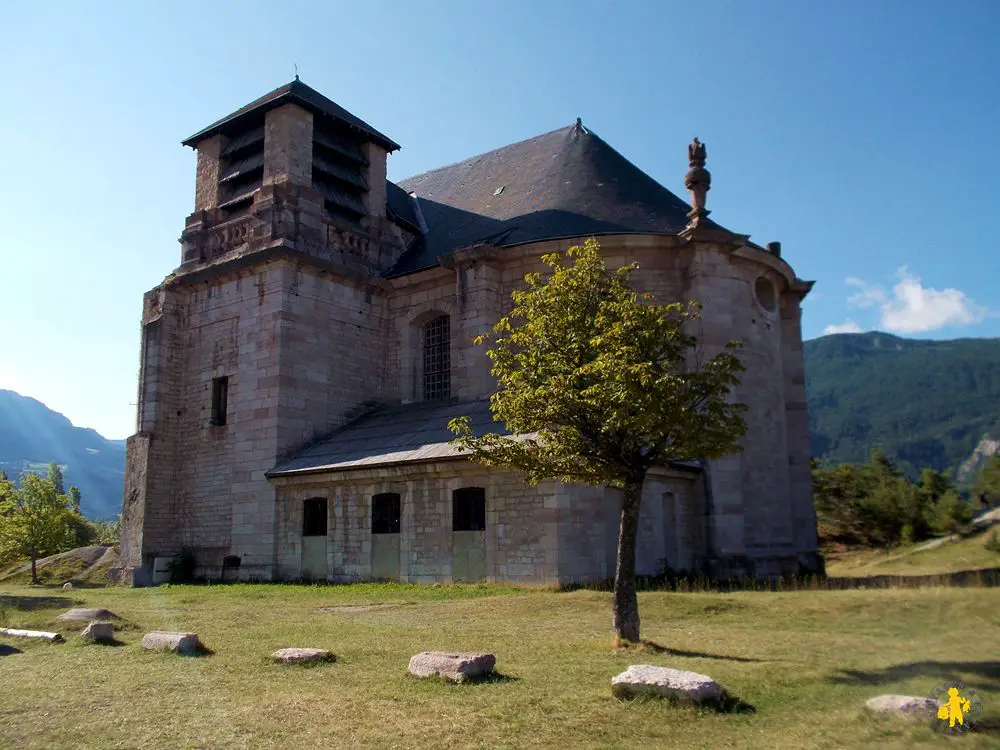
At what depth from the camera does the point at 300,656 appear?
27.5 ft

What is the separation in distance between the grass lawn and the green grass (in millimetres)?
11291

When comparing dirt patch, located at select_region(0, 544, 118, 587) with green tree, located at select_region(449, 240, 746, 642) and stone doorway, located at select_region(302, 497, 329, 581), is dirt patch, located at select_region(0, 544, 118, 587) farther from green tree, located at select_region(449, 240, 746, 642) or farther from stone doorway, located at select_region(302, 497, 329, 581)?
green tree, located at select_region(449, 240, 746, 642)

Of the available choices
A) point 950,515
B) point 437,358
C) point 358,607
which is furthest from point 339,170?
point 950,515

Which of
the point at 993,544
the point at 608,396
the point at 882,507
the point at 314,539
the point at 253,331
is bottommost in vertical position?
the point at 993,544

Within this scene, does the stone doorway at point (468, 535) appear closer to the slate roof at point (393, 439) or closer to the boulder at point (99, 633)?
the slate roof at point (393, 439)

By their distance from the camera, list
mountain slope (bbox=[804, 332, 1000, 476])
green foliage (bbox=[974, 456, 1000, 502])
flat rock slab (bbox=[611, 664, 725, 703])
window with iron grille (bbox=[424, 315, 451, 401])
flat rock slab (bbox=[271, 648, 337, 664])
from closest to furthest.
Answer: flat rock slab (bbox=[611, 664, 725, 703]) → flat rock slab (bbox=[271, 648, 337, 664]) → window with iron grille (bbox=[424, 315, 451, 401]) → green foliage (bbox=[974, 456, 1000, 502]) → mountain slope (bbox=[804, 332, 1000, 476])

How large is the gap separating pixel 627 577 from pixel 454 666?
2.90m

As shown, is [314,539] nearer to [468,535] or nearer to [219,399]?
[468,535]

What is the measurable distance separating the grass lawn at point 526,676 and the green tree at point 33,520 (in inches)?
537

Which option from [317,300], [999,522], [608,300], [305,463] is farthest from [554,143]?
[999,522]

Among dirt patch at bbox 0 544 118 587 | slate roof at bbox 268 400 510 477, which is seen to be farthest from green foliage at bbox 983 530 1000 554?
dirt patch at bbox 0 544 118 587

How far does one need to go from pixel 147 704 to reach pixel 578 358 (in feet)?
19.2

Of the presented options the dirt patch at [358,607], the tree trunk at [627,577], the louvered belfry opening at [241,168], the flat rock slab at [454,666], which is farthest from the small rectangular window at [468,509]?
the louvered belfry opening at [241,168]

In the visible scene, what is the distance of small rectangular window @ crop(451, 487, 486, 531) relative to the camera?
18.1m
